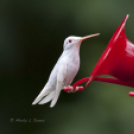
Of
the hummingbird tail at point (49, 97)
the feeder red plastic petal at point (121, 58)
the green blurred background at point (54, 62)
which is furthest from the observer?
the green blurred background at point (54, 62)

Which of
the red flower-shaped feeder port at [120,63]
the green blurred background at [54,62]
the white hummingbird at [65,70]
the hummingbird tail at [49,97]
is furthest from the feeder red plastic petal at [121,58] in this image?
the green blurred background at [54,62]

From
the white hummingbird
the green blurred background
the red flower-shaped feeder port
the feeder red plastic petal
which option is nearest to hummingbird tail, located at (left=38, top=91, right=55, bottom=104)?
the white hummingbird

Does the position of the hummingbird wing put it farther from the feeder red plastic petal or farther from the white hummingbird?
the feeder red plastic petal

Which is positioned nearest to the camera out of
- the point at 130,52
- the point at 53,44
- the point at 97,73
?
the point at 97,73

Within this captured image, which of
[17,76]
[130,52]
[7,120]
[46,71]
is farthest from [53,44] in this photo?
[130,52]

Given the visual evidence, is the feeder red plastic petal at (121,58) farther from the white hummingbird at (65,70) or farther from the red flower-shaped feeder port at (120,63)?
the white hummingbird at (65,70)

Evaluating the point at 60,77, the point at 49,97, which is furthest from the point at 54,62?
the point at 60,77

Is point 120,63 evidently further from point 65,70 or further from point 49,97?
point 49,97
